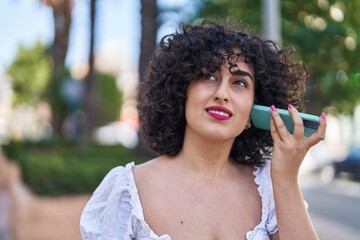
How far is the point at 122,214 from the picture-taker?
1.87 meters

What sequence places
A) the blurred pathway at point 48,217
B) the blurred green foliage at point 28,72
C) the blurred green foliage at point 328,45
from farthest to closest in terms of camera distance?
the blurred green foliage at point 28,72
the blurred pathway at point 48,217
the blurred green foliage at point 328,45

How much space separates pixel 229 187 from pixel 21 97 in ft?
130

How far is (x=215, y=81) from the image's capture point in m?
1.93

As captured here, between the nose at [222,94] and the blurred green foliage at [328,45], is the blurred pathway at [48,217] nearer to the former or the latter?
the blurred green foliage at [328,45]

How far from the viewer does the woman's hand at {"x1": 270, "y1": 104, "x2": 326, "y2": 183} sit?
178 cm

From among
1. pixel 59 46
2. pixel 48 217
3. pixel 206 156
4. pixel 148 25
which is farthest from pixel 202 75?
pixel 59 46

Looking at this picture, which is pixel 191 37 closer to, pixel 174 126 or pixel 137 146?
pixel 174 126

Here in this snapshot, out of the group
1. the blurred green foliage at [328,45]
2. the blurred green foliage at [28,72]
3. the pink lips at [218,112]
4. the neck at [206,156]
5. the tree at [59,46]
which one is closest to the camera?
the pink lips at [218,112]

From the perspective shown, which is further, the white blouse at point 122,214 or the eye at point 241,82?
the eye at point 241,82

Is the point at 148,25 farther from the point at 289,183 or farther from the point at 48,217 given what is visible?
the point at 289,183

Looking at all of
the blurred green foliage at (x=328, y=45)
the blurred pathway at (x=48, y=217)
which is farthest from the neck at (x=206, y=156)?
the blurred pathway at (x=48, y=217)

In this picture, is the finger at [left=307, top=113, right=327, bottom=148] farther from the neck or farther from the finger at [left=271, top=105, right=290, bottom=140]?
the neck

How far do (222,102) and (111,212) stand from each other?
1.60ft

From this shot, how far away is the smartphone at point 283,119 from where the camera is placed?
1.79 meters
